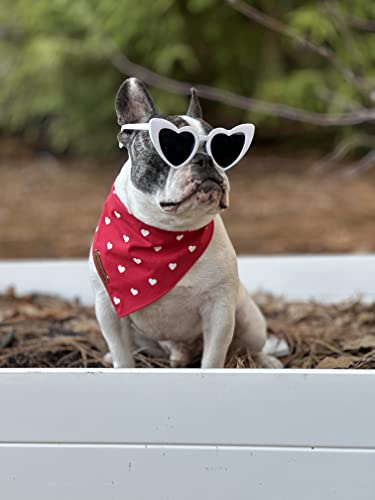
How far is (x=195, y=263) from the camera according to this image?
1.45m

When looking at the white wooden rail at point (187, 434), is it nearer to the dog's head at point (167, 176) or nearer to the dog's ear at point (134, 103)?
the dog's head at point (167, 176)

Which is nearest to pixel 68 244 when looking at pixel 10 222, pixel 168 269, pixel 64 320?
pixel 10 222

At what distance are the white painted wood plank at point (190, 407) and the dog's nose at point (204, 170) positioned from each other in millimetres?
305

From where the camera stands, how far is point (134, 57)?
5520 mm

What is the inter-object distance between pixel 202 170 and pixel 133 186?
156 mm

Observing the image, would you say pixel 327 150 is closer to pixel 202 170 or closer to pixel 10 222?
pixel 10 222

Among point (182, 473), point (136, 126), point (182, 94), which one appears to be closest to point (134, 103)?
point (136, 126)

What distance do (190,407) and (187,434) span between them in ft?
0.15

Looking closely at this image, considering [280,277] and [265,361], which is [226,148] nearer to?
[265,361]

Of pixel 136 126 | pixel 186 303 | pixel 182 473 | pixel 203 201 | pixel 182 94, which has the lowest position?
pixel 182 473

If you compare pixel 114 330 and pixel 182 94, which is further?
pixel 182 94

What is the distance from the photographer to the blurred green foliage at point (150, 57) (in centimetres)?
524

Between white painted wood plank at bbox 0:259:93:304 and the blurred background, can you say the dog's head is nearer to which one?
white painted wood plank at bbox 0:259:93:304

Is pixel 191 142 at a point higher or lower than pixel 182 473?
higher
